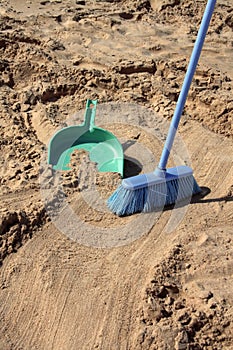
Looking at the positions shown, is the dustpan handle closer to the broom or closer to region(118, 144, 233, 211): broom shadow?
region(118, 144, 233, 211): broom shadow

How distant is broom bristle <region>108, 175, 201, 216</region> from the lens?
120 inches

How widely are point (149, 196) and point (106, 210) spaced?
307 millimetres

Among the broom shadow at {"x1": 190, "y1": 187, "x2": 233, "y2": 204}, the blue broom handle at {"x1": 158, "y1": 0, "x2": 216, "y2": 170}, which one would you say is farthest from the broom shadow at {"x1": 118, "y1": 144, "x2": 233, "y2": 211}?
the blue broom handle at {"x1": 158, "y1": 0, "x2": 216, "y2": 170}

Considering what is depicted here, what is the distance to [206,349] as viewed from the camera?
236cm

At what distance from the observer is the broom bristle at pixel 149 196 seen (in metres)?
3.05

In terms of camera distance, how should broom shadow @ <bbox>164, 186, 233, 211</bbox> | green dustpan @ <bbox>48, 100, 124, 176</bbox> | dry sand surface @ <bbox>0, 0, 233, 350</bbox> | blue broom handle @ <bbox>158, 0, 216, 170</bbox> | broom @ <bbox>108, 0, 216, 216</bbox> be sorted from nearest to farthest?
dry sand surface @ <bbox>0, 0, 233, 350</bbox> → blue broom handle @ <bbox>158, 0, 216, 170</bbox> → broom @ <bbox>108, 0, 216, 216</bbox> → broom shadow @ <bbox>164, 186, 233, 211</bbox> → green dustpan @ <bbox>48, 100, 124, 176</bbox>

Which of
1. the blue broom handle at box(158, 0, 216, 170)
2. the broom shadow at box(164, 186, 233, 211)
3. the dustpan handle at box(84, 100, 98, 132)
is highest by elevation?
the blue broom handle at box(158, 0, 216, 170)

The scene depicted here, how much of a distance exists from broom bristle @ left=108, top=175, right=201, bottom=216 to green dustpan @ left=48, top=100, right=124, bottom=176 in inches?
15.6

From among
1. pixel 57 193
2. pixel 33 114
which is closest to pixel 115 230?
pixel 57 193

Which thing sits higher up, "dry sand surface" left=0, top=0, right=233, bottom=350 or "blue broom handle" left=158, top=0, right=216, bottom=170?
"blue broom handle" left=158, top=0, right=216, bottom=170

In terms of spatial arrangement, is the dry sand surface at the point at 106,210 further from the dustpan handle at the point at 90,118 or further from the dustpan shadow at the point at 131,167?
the dustpan handle at the point at 90,118

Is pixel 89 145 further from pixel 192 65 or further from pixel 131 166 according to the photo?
pixel 192 65

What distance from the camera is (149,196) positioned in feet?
10.1

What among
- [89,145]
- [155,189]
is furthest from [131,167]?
[155,189]
